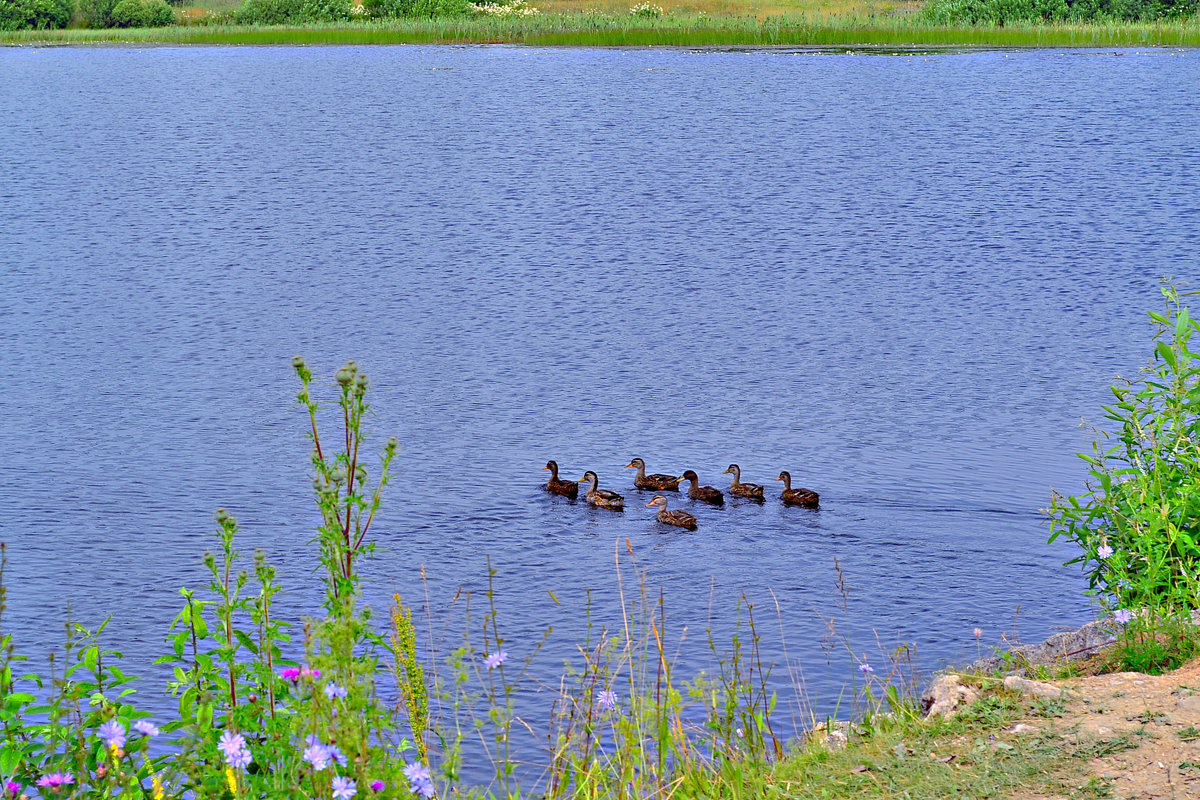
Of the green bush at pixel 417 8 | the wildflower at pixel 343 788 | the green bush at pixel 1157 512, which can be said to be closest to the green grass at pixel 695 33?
the green bush at pixel 417 8

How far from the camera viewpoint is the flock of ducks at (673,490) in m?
10.7

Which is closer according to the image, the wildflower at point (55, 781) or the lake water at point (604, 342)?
the wildflower at point (55, 781)

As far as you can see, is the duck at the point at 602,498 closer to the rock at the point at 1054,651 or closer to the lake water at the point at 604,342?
the lake water at the point at 604,342

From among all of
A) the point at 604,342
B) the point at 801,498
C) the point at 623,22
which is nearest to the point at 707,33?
the point at 623,22

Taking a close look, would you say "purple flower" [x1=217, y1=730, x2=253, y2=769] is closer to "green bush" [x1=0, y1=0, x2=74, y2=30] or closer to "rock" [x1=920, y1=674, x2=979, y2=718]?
"rock" [x1=920, y1=674, x2=979, y2=718]

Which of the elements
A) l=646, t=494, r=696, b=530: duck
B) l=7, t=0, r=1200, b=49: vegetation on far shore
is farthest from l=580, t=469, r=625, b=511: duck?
l=7, t=0, r=1200, b=49: vegetation on far shore

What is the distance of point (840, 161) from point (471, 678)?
22.9 m

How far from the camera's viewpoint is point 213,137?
115ft

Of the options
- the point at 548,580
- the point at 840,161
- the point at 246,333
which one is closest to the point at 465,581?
the point at 548,580

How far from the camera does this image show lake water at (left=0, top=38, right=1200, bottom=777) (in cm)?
963

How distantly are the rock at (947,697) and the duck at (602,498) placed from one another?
5088mm

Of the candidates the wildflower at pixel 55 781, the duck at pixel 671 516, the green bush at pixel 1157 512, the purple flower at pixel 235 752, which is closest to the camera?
the purple flower at pixel 235 752

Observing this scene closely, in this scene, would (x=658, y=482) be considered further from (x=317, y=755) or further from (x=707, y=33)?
(x=707, y=33)

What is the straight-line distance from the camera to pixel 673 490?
11180 millimetres
